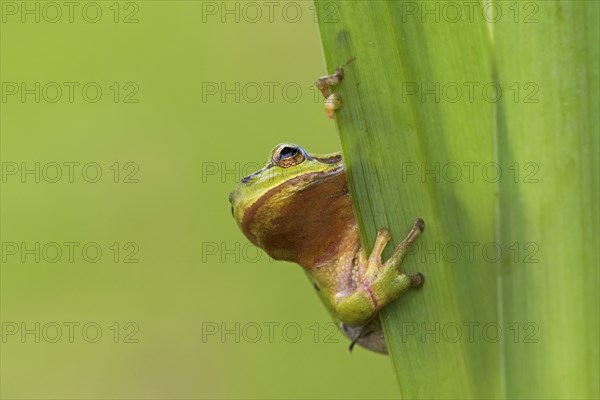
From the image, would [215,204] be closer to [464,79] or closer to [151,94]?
[151,94]

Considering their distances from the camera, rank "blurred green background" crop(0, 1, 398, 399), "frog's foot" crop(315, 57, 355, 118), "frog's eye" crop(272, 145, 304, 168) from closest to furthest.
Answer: "frog's foot" crop(315, 57, 355, 118), "frog's eye" crop(272, 145, 304, 168), "blurred green background" crop(0, 1, 398, 399)

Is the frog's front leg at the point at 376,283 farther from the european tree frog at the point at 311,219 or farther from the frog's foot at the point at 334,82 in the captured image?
the frog's foot at the point at 334,82

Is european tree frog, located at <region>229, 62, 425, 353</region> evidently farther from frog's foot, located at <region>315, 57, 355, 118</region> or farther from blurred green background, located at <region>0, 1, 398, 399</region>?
blurred green background, located at <region>0, 1, 398, 399</region>

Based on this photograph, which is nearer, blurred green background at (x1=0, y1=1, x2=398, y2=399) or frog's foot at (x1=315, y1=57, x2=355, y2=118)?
frog's foot at (x1=315, y1=57, x2=355, y2=118)

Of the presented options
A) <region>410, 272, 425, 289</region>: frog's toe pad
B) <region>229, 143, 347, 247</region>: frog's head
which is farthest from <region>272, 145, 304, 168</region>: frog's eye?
<region>410, 272, 425, 289</region>: frog's toe pad

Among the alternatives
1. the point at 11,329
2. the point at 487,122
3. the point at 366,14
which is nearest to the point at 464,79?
the point at 487,122

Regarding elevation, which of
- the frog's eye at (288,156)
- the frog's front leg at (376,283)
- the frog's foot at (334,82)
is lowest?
the frog's front leg at (376,283)

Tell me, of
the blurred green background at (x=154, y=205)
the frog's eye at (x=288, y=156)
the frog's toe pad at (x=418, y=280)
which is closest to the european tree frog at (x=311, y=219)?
the frog's eye at (x=288, y=156)

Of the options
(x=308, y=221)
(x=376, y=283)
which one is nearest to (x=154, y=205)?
(x=308, y=221)
